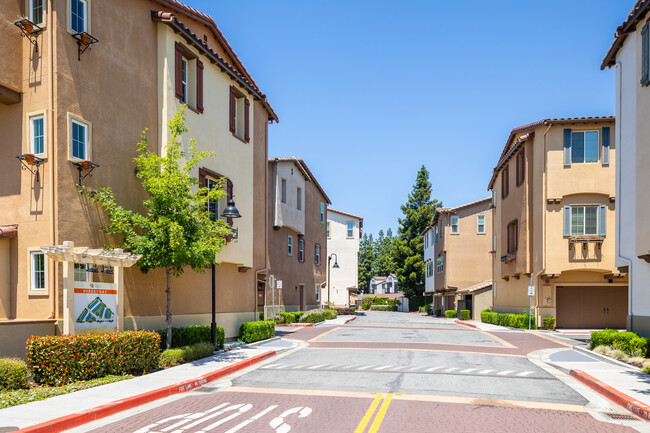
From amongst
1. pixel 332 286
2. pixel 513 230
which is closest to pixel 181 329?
pixel 513 230

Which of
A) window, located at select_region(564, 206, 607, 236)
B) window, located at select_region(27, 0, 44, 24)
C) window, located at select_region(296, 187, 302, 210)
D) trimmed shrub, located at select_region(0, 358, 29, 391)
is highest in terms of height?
window, located at select_region(27, 0, 44, 24)

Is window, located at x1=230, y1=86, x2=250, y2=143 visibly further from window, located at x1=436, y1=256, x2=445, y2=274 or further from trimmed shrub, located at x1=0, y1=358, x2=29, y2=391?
window, located at x1=436, y1=256, x2=445, y2=274

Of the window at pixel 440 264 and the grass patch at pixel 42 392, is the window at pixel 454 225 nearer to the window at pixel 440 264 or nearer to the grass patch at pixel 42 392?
the window at pixel 440 264

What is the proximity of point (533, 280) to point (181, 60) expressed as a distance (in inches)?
900

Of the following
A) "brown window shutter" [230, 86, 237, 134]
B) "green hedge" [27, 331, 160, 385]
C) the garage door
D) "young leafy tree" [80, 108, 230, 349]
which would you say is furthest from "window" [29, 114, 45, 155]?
the garage door

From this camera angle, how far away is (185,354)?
1512 centimetres

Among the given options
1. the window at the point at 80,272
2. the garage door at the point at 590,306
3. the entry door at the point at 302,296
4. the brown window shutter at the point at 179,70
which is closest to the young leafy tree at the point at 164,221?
the window at the point at 80,272

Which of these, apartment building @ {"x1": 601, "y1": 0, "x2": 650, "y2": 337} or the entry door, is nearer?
apartment building @ {"x1": 601, "y1": 0, "x2": 650, "y2": 337}

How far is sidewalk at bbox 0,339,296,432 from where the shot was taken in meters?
8.43

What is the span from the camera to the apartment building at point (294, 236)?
35.3 metres

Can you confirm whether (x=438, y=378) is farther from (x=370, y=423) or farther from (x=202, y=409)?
(x=202, y=409)

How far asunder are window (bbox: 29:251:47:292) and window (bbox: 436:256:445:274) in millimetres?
43582

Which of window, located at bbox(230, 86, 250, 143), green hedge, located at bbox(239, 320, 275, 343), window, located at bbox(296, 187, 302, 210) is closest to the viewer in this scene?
green hedge, located at bbox(239, 320, 275, 343)

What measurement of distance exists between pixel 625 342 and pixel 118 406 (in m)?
14.9
